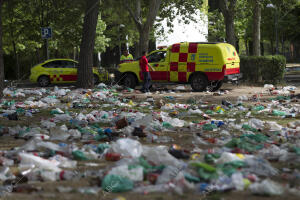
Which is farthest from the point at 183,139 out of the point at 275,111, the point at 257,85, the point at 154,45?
the point at 154,45

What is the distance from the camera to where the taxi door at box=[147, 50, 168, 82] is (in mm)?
17688

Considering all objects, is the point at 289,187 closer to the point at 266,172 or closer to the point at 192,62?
the point at 266,172

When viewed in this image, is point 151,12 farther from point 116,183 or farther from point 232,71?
point 116,183

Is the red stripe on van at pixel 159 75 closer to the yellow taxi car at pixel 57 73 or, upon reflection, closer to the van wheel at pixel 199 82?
the van wheel at pixel 199 82

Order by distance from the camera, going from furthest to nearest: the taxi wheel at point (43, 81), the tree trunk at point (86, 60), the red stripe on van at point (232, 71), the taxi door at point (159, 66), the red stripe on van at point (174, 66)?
the taxi wheel at point (43, 81)
the tree trunk at point (86, 60)
the taxi door at point (159, 66)
the red stripe on van at point (174, 66)
the red stripe on van at point (232, 71)

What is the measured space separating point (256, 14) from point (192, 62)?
5.58m

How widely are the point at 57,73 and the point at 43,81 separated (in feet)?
2.56

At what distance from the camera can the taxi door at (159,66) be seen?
17.7 metres

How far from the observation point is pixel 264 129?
8.28m

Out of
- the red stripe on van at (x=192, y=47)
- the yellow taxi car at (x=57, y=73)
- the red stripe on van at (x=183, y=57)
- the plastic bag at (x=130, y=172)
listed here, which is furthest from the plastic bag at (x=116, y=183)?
the yellow taxi car at (x=57, y=73)

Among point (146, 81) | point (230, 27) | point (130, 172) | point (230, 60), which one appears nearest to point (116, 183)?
point (130, 172)

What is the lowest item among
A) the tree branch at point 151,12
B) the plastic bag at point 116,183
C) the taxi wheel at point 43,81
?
the plastic bag at point 116,183

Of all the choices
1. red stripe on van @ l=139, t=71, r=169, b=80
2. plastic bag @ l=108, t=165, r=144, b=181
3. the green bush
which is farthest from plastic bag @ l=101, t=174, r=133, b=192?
the green bush

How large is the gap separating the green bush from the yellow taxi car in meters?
6.92
